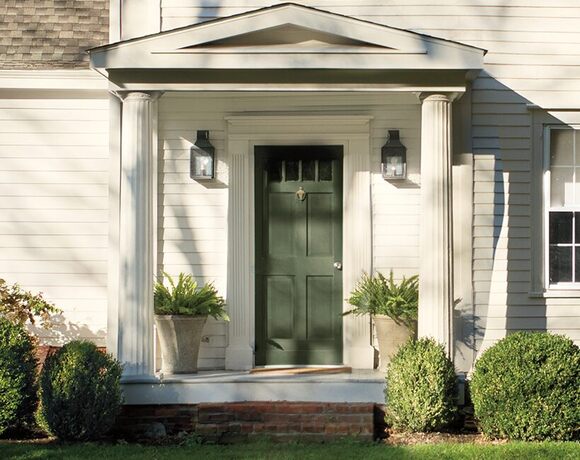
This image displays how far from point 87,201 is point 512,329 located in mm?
4666

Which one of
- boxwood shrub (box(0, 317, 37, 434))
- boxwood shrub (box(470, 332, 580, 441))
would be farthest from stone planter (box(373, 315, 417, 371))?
boxwood shrub (box(0, 317, 37, 434))

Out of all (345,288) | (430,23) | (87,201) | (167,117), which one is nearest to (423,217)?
(345,288)

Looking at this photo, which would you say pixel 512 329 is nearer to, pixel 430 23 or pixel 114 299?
pixel 430 23

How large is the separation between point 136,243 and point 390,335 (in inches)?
105

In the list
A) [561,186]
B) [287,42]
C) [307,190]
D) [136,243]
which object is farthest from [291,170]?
[561,186]

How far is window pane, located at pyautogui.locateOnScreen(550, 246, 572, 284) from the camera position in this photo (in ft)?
35.3

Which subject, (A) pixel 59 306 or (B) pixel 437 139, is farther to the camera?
(A) pixel 59 306

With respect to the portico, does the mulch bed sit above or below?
A: below

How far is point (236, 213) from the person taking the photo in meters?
10.7

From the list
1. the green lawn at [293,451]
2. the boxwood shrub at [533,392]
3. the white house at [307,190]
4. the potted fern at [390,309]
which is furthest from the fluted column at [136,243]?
the boxwood shrub at [533,392]

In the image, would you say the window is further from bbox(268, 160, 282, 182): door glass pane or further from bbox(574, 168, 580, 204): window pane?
bbox(268, 160, 282, 182): door glass pane

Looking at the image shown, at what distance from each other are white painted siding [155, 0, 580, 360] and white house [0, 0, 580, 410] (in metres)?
0.01

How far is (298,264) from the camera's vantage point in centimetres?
1081

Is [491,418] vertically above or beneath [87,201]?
beneath
